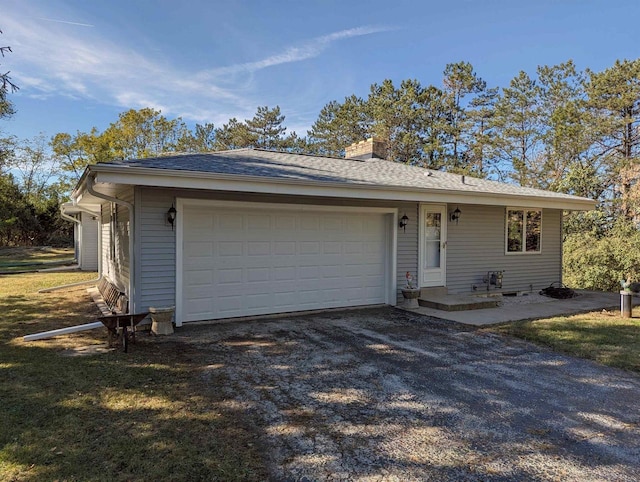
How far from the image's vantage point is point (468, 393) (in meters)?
4.03

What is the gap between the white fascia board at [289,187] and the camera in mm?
5816

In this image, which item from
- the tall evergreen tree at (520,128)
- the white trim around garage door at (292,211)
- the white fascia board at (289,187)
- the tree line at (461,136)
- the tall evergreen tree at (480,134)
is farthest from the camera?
the tall evergreen tree at (480,134)

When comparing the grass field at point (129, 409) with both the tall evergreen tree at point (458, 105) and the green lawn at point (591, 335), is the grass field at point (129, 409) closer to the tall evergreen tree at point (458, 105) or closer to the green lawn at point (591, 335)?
the green lawn at point (591, 335)

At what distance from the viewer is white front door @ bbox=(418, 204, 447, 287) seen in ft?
29.8

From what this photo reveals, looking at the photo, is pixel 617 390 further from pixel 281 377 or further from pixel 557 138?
pixel 557 138

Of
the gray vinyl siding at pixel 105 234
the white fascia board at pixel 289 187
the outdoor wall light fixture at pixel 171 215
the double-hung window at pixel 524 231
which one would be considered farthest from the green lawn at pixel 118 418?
the double-hung window at pixel 524 231

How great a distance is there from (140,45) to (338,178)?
11281 mm

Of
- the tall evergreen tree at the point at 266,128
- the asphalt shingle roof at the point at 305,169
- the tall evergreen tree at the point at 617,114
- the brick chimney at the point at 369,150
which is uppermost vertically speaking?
the tall evergreen tree at the point at 266,128

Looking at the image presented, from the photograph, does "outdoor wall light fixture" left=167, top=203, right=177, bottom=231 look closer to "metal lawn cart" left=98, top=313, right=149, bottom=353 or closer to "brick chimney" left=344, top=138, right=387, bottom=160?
"metal lawn cart" left=98, top=313, right=149, bottom=353

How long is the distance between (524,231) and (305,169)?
620cm

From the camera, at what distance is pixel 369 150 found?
43.3ft

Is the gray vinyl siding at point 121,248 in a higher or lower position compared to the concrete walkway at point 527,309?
higher

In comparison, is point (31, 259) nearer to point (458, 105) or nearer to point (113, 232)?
point (113, 232)

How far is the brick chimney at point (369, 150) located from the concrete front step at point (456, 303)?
5.72m
